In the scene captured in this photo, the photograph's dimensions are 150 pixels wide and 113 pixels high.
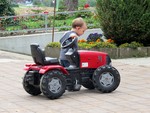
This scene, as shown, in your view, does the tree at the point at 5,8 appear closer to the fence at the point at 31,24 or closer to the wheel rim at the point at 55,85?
the fence at the point at 31,24

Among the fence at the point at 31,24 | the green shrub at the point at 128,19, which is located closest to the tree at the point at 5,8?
the fence at the point at 31,24

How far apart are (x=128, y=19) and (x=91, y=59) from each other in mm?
5746

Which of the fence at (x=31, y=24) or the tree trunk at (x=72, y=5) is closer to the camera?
the fence at (x=31, y=24)

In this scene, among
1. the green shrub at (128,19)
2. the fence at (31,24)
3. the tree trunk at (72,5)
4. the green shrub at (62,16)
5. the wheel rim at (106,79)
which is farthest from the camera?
the tree trunk at (72,5)

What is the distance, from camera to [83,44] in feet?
49.1

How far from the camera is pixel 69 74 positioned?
8898 millimetres

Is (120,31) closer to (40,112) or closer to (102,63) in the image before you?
(102,63)

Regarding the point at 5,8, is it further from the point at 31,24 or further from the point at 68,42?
the point at 68,42

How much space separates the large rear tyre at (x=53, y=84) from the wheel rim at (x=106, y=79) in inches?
30.1

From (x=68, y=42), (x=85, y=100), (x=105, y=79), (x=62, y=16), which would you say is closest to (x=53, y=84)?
(x=85, y=100)

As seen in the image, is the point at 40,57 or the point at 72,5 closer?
the point at 40,57

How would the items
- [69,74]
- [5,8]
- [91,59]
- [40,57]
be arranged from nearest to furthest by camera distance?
1. [40,57]
2. [69,74]
3. [91,59]
4. [5,8]

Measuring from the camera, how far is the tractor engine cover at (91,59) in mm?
9031

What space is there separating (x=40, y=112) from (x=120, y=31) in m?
7.49
